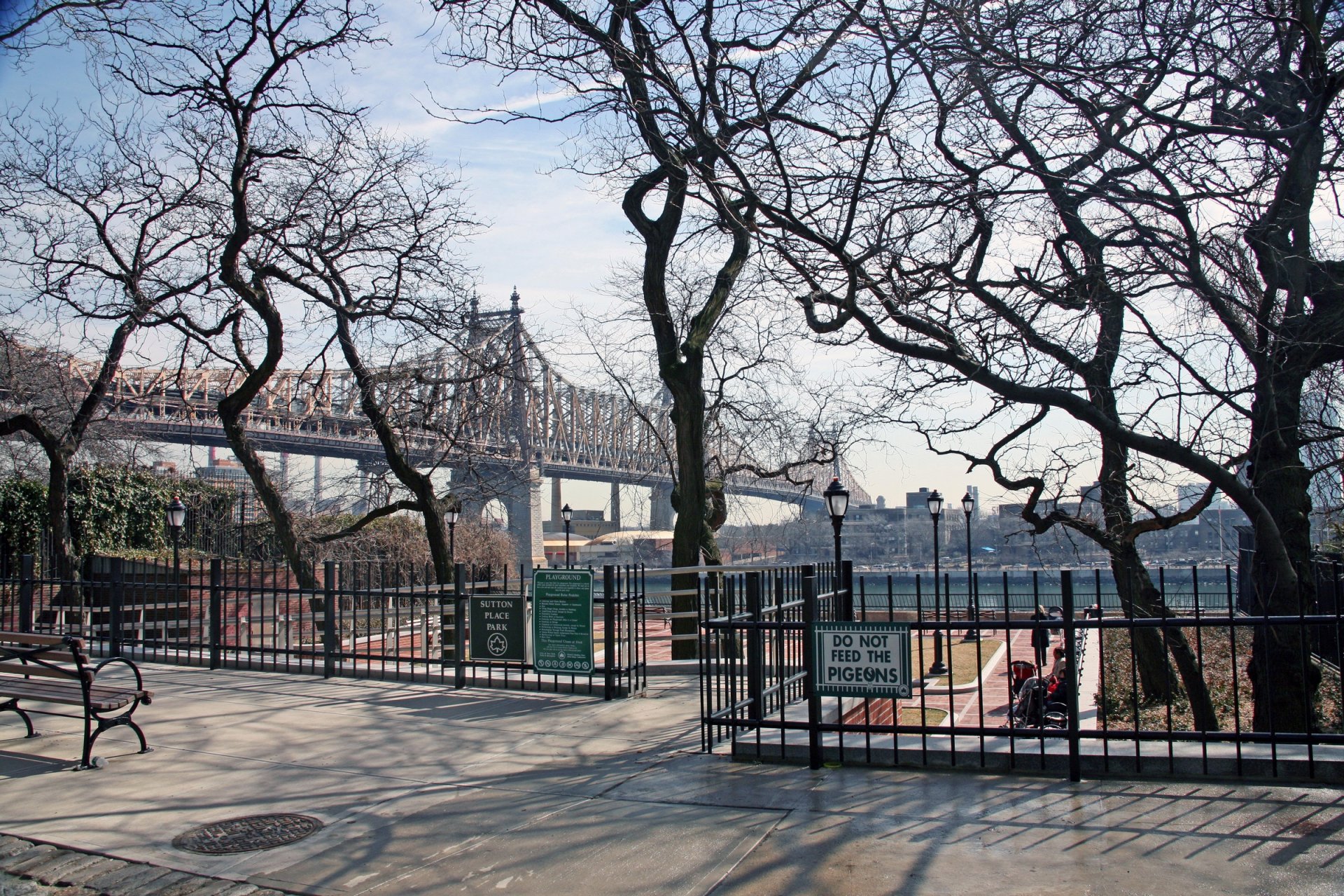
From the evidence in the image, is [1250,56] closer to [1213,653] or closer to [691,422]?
[691,422]

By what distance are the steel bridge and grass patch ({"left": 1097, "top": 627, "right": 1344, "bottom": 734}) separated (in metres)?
8.13

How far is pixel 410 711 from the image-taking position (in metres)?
9.12

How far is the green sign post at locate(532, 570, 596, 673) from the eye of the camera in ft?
31.1

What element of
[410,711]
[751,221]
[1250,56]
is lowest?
[410,711]

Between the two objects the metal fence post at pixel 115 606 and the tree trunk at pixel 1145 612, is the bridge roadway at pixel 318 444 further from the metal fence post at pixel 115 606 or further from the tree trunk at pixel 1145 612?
the metal fence post at pixel 115 606

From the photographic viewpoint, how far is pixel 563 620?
958 centimetres

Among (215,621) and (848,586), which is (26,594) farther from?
(848,586)

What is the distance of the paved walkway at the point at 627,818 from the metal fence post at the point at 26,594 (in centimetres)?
578

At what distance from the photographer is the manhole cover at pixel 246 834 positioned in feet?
17.8

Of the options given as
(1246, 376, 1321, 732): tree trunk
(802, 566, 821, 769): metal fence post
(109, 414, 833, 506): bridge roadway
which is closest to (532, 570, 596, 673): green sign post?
(802, 566, 821, 769): metal fence post

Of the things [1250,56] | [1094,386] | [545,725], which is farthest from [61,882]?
[1250,56]

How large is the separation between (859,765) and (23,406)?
852 inches

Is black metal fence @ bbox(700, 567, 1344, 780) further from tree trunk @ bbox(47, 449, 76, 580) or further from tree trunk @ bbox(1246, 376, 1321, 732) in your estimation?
tree trunk @ bbox(47, 449, 76, 580)

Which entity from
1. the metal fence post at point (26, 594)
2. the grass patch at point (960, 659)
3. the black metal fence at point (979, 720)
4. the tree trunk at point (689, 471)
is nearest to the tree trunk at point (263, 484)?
the metal fence post at point (26, 594)
